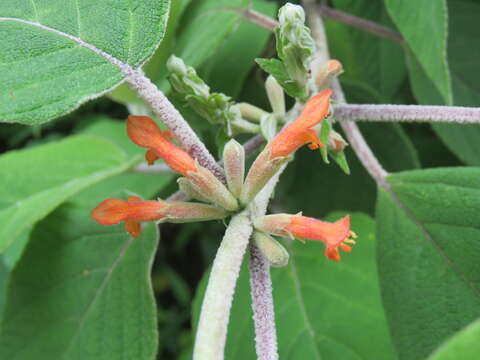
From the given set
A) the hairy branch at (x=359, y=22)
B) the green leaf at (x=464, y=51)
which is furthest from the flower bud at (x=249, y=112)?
the green leaf at (x=464, y=51)

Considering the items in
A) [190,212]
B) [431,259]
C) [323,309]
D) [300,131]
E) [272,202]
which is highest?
[300,131]

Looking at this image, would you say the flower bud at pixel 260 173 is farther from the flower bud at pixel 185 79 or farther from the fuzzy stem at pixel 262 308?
the flower bud at pixel 185 79

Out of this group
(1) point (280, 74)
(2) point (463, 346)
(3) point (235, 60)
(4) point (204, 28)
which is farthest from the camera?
(3) point (235, 60)

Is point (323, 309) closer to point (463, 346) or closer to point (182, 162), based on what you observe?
point (182, 162)

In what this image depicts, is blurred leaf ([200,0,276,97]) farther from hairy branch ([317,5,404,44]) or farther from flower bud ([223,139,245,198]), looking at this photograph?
flower bud ([223,139,245,198])

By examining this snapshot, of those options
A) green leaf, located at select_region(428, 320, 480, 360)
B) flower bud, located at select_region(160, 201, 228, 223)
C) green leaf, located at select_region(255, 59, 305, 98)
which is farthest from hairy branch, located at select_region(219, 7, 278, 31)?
green leaf, located at select_region(428, 320, 480, 360)

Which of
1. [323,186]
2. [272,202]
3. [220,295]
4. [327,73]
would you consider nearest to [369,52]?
[323,186]

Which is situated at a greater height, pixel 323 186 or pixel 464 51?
pixel 464 51
